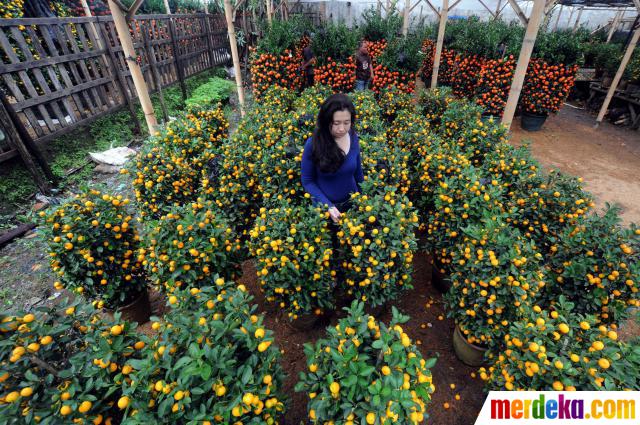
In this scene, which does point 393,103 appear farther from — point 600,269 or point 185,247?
point 185,247

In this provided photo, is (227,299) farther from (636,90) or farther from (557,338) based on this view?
(636,90)

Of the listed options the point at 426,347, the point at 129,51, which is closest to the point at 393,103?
the point at 129,51

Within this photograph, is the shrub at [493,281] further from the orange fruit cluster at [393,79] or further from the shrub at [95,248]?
the orange fruit cluster at [393,79]

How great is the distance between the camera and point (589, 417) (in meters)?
1.81

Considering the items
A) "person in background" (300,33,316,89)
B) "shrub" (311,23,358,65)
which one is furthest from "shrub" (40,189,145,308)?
"person in background" (300,33,316,89)

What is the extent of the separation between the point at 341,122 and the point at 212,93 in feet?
28.1

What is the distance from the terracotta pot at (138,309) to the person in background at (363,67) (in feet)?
24.5

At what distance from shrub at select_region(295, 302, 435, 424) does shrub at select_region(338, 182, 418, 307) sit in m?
0.86

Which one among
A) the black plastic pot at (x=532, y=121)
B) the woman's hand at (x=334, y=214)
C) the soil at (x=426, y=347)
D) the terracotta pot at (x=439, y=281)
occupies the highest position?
the woman's hand at (x=334, y=214)

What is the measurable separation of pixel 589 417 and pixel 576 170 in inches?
267

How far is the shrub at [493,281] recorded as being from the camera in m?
2.43

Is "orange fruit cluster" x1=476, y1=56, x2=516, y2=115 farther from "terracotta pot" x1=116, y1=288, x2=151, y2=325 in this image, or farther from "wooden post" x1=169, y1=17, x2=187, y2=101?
"wooden post" x1=169, y1=17, x2=187, y2=101

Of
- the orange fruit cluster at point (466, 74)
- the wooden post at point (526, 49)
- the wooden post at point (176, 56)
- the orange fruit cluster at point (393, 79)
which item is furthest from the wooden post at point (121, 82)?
the orange fruit cluster at point (466, 74)

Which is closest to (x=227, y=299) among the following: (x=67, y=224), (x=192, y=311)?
(x=192, y=311)
